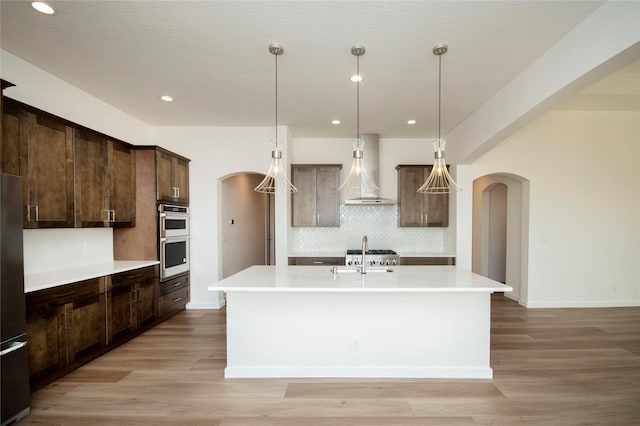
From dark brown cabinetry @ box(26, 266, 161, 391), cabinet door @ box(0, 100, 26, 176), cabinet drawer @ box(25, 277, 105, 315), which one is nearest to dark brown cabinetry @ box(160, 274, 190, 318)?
dark brown cabinetry @ box(26, 266, 161, 391)

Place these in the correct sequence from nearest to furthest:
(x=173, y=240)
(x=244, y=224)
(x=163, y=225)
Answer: (x=163, y=225)
(x=173, y=240)
(x=244, y=224)

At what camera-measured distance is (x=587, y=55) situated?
7.48 ft

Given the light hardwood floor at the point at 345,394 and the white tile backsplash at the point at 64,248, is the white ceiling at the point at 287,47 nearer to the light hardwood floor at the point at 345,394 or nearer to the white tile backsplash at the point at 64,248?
the white tile backsplash at the point at 64,248

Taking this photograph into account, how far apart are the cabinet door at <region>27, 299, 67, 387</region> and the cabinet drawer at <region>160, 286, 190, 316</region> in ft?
4.62

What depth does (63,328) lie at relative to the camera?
2.63 m

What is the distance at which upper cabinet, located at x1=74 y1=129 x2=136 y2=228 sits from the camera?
310 centimetres

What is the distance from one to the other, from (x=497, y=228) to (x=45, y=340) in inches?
297

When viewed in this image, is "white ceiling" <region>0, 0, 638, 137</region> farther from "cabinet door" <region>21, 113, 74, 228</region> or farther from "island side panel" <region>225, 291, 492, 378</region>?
"island side panel" <region>225, 291, 492, 378</region>

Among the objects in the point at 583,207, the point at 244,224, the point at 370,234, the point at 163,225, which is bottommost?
the point at 370,234

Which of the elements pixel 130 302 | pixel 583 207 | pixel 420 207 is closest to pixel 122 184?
pixel 130 302

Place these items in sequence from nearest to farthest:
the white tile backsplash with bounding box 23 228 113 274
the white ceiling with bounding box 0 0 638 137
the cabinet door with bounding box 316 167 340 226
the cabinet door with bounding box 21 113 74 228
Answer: the white ceiling with bounding box 0 0 638 137 → the cabinet door with bounding box 21 113 74 228 → the white tile backsplash with bounding box 23 228 113 274 → the cabinet door with bounding box 316 167 340 226

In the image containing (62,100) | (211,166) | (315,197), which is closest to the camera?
(62,100)

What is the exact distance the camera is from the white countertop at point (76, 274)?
2.48m

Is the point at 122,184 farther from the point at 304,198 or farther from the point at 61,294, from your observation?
the point at 304,198
